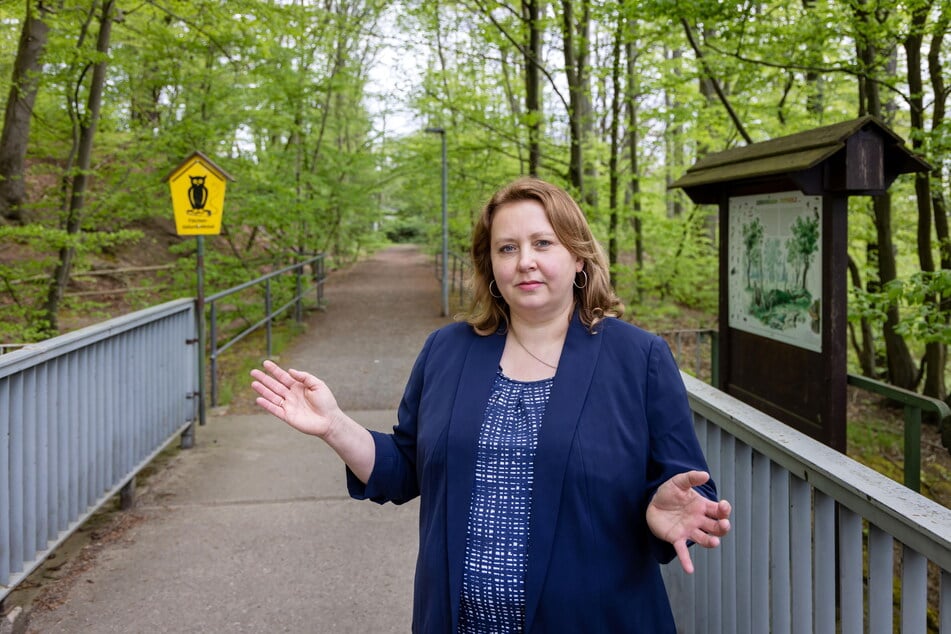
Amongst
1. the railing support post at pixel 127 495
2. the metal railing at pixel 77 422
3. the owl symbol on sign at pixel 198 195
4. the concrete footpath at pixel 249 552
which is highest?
the owl symbol on sign at pixel 198 195

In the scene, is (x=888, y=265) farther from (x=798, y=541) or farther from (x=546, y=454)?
(x=546, y=454)

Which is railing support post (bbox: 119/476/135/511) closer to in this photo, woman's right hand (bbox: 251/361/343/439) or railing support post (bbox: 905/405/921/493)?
Result: woman's right hand (bbox: 251/361/343/439)

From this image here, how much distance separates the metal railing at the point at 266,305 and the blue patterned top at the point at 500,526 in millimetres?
5558

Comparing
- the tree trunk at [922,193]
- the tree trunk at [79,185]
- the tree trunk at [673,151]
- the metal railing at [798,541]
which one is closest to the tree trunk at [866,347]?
the tree trunk at [922,193]

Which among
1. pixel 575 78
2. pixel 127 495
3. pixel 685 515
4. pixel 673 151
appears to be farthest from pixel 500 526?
pixel 673 151

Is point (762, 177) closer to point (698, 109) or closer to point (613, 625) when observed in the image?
point (613, 625)

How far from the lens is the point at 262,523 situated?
4820 millimetres

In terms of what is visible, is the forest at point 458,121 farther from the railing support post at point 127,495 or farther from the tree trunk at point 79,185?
the railing support post at point 127,495

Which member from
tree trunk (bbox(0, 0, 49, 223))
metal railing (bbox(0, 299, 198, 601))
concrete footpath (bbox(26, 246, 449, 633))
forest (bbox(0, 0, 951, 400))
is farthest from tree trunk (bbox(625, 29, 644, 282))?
metal railing (bbox(0, 299, 198, 601))

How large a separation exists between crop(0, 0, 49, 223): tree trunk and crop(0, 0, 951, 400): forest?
40mm

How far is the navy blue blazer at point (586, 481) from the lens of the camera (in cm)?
183

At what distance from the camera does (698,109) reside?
10141 millimetres

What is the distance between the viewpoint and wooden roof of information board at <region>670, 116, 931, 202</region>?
3.51 metres

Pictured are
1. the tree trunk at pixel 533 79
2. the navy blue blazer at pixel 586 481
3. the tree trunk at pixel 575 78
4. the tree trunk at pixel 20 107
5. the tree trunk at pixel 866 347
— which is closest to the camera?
the navy blue blazer at pixel 586 481
